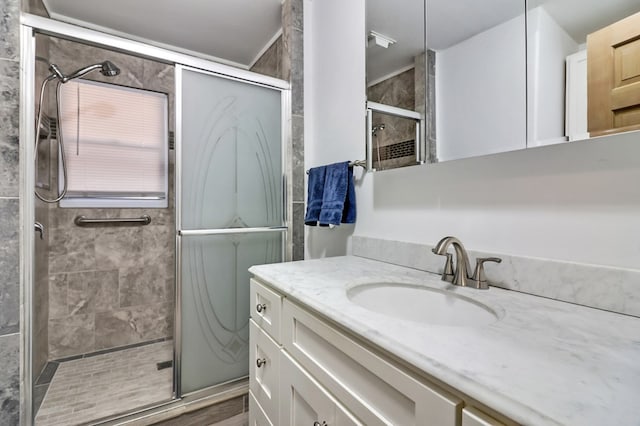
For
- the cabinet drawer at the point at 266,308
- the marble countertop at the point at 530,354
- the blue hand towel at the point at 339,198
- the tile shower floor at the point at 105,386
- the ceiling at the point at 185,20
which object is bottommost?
the tile shower floor at the point at 105,386

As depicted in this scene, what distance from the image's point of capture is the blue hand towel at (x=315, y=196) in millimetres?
1507

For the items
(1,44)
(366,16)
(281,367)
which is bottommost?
(281,367)

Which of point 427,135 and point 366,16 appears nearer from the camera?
point 427,135

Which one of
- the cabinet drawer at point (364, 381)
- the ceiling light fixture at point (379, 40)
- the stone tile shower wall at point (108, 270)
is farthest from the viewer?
the stone tile shower wall at point (108, 270)

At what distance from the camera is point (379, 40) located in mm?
1288

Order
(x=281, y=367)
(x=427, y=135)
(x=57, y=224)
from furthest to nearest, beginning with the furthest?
(x=57, y=224)
(x=427, y=135)
(x=281, y=367)

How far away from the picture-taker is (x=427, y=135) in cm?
107

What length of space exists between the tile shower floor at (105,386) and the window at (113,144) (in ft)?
3.56

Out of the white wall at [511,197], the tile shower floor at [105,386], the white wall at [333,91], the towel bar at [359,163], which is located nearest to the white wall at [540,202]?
the white wall at [511,197]

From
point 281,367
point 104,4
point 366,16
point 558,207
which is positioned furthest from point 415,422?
point 104,4

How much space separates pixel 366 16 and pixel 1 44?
1.48 m

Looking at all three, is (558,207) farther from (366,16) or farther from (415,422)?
(366,16)

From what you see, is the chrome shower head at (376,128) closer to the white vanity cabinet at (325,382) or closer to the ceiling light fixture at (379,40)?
the ceiling light fixture at (379,40)

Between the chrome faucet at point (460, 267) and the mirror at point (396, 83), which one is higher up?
the mirror at point (396, 83)
